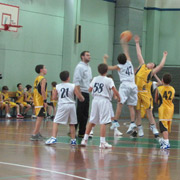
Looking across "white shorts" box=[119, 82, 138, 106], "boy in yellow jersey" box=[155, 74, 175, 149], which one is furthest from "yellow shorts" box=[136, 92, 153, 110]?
"boy in yellow jersey" box=[155, 74, 175, 149]

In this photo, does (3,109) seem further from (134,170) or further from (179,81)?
(134,170)

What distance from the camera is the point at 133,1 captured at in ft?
77.3

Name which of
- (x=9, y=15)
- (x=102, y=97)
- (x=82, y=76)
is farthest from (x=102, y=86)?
(x=9, y=15)

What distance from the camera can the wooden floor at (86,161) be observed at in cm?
640

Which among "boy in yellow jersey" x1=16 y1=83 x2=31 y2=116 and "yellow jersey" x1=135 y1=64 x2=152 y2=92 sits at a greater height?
"yellow jersey" x1=135 y1=64 x2=152 y2=92

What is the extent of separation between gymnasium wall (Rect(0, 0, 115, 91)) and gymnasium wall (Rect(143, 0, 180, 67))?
2858mm

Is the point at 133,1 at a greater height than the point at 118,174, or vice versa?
the point at 133,1

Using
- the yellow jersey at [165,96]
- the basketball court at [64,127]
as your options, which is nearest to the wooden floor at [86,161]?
the basketball court at [64,127]

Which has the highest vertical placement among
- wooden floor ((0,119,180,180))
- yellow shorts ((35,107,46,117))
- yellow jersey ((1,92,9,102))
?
yellow jersey ((1,92,9,102))

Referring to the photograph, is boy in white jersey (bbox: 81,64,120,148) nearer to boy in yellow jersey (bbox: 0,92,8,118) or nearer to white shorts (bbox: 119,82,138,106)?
white shorts (bbox: 119,82,138,106)

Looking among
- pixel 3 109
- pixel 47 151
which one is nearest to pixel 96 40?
pixel 3 109

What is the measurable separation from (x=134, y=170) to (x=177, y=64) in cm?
1955

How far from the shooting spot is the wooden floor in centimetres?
640

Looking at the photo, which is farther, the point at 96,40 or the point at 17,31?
the point at 96,40
